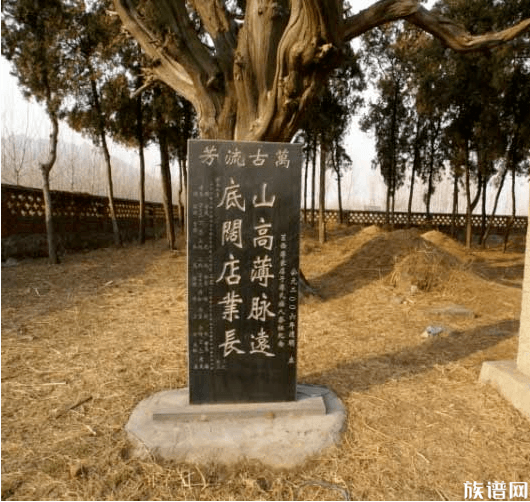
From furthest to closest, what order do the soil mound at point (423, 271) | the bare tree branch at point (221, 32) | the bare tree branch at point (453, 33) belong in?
1. the soil mound at point (423, 271)
2. the bare tree branch at point (221, 32)
3. the bare tree branch at point (453, 33)

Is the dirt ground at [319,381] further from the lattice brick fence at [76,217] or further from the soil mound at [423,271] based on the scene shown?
the lattice brick fence at [76,217]

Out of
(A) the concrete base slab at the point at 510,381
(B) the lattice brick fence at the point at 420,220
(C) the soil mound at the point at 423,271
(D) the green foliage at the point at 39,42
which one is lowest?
(A) the concrete base slab at the point at 510,381

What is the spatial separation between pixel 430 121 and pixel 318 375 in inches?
525

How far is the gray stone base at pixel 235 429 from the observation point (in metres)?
2.35

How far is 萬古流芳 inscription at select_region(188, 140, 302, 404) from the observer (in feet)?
8.57

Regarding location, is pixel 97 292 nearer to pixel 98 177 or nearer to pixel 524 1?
pixel 524 1

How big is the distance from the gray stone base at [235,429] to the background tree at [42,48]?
674 centimetres

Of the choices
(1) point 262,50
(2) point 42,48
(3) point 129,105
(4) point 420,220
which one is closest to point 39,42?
(2) point 42,48

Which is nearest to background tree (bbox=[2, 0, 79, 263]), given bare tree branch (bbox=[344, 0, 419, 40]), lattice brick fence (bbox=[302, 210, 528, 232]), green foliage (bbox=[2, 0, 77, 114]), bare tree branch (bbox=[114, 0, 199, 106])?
green foliage (bbox=[2, 0, 77, 114])

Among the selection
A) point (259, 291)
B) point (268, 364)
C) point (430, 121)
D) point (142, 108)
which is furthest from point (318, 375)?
point (430, 121)

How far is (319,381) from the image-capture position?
333cm

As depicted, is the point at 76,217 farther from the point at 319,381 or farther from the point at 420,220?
the point at 420,220

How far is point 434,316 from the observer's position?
16.6 ft

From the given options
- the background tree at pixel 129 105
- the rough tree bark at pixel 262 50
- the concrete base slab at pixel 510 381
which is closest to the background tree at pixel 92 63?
the background tree at pixel 129 105
